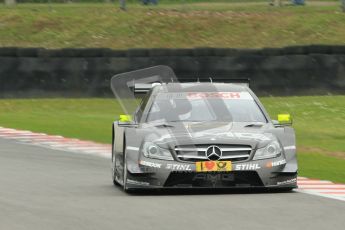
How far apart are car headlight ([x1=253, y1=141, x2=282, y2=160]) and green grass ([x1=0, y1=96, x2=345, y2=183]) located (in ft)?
10.2

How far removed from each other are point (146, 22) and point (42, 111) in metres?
7.53

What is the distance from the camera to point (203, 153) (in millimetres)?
12641

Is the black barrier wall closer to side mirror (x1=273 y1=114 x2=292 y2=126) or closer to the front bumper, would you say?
side mirror (x1=273 y1=114 x2=292 y2=126)

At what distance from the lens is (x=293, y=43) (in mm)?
34812

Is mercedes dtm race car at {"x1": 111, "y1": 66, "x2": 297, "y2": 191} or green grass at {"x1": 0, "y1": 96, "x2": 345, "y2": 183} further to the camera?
green grass at {"x1": 0, "y1": 96, "x2": 345, "y2": 183}

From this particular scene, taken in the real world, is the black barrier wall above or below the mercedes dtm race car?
below

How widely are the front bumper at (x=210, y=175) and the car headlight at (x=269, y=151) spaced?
5 centimetres

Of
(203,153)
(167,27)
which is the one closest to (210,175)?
(203,153)

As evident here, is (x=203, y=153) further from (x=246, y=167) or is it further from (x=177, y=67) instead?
(x=177, y=67)

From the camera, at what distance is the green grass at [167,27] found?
3500cm

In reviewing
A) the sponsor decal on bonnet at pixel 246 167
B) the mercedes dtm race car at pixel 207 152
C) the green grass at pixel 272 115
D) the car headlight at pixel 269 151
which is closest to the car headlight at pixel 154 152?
the mercedes dtm race car at pixel 207 152

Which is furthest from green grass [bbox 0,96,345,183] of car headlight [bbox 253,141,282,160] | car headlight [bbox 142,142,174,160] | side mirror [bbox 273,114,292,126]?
car headlight [bbox 142,142,174,160]

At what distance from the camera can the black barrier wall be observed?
29516 mm

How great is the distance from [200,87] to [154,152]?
1742 millimetres
